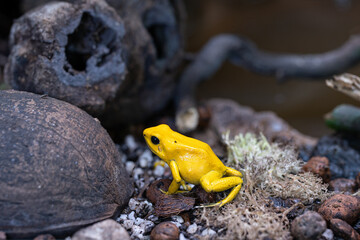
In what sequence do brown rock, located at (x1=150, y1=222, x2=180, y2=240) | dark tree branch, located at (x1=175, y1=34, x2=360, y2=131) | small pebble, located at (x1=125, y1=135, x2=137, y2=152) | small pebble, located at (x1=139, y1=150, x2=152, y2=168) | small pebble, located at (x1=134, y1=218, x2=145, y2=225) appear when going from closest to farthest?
brown rock, located at (x1=150, y1=222, x2=180, y2=240) < small pebble, located at (x1=134, y1=218, x2=145, y2=225) < small pebble, located at (x1=139, y1=150, x2=152, y2=168) < small pebble, located at (x1=125, y1=135, x2=137, y2=152) < dark tree branch, located at (x1=175, y1=34, x2=360, y2=131)

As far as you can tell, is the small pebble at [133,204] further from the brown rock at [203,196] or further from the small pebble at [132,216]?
the brown rock at [203,196]

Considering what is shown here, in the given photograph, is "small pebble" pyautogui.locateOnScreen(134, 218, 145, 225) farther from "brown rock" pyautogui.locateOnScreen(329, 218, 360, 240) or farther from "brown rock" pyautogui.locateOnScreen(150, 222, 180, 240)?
"brown rock" pyautogui.locateOnScreen(329, 218, 360, 240)

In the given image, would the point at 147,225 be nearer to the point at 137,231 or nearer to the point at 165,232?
the point at 137,231

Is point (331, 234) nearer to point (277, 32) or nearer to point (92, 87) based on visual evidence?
point (92, 87)

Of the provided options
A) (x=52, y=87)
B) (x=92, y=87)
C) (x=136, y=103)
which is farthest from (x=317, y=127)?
(x=52, y=87)

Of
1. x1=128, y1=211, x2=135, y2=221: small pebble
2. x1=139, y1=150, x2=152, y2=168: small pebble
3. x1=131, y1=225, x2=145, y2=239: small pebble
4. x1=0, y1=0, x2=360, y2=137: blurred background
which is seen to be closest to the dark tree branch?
x1=0, y1=0, x2=360, y2=137: blurred background

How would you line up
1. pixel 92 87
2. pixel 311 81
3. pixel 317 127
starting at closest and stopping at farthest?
pixel 92 87, pixel 317 127, pixel 311 81
